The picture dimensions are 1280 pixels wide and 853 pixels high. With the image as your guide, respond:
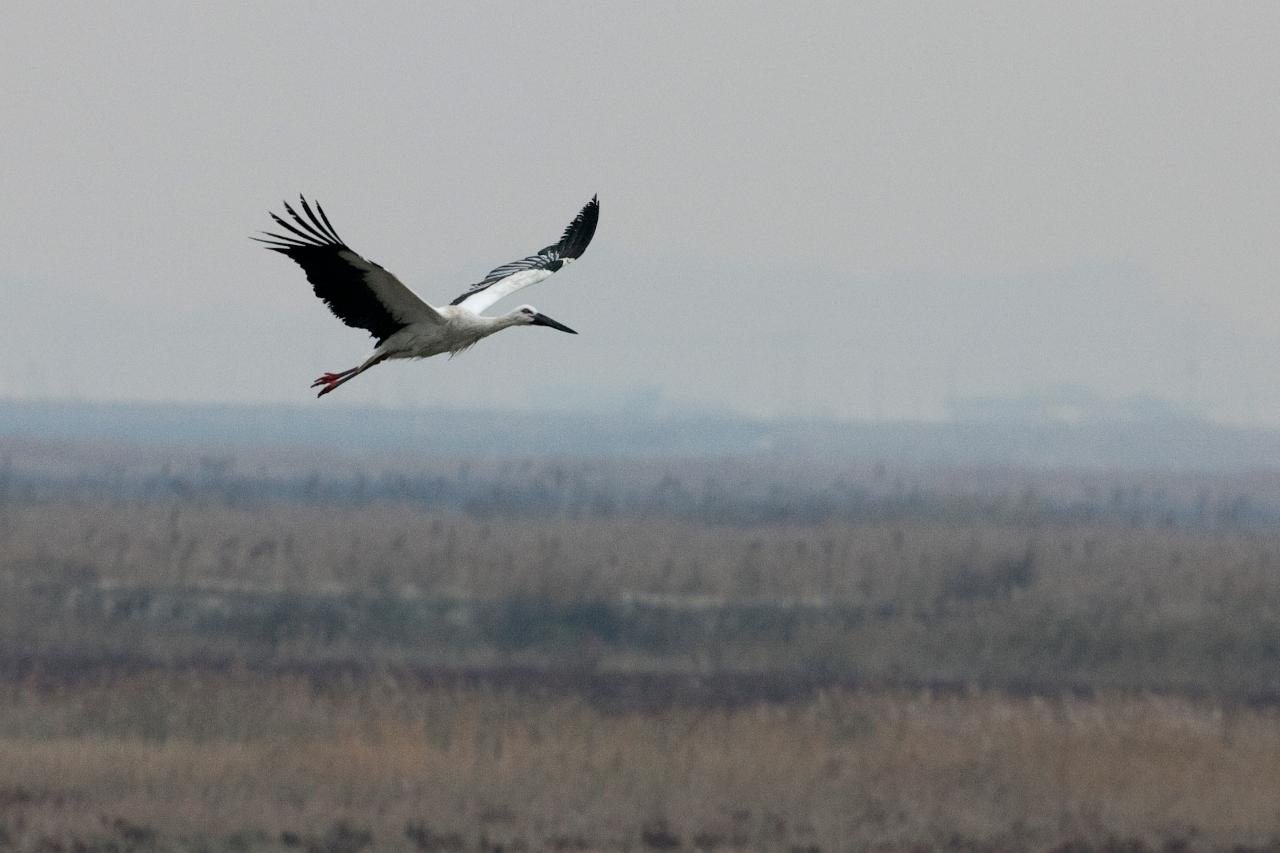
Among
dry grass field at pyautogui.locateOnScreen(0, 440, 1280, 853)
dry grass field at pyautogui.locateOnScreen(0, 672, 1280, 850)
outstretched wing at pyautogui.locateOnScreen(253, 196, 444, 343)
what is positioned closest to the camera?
outstretched wing at pyautogui.locateOnScreen(253, 196, 444, 343)

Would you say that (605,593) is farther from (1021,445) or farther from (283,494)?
(1021,445)

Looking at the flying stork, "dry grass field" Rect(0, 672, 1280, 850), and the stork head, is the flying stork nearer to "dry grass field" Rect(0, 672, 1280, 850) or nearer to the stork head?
the stork head

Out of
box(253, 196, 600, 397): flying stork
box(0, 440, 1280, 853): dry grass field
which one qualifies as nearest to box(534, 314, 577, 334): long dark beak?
box(253, 196, 600, 397): flying stork

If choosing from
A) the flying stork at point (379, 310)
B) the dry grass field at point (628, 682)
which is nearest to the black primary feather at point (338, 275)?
the flying stork at point (379, 310)

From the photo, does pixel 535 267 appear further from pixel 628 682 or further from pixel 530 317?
pixel 628 682

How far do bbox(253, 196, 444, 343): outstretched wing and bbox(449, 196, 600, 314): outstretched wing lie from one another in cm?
138

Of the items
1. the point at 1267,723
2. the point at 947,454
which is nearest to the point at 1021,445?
the point at 947,454

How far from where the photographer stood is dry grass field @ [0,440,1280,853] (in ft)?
90.0

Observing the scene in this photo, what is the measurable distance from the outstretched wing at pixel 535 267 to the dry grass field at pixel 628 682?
811cm

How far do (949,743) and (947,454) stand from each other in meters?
125

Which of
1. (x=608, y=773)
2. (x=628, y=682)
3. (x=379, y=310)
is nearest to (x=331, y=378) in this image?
(x=379, y=310)

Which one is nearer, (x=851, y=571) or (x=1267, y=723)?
(x=1267, y=723)

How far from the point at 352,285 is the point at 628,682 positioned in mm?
20590

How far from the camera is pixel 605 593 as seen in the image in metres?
43.1
